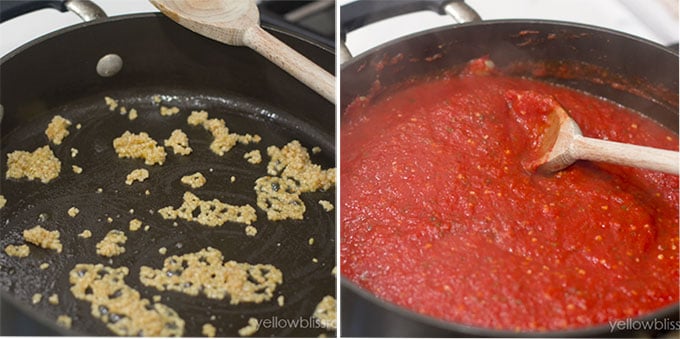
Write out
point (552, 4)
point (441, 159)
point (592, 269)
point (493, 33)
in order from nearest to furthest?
point (592, 269) → point (441, 159) → point (493, 33) → point (552, 4)

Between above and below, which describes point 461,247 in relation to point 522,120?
below

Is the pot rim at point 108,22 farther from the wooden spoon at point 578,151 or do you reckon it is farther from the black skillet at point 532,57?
the wooden spoon at point 578,151

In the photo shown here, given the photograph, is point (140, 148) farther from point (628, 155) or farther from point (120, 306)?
point (628, 155)

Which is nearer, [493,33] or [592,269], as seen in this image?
[592,269]

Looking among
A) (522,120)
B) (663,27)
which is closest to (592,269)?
(522,120)

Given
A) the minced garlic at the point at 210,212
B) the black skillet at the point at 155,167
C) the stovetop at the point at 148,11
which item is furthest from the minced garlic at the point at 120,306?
the stovetop at the point at 148,11

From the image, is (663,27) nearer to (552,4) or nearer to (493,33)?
(552,4)

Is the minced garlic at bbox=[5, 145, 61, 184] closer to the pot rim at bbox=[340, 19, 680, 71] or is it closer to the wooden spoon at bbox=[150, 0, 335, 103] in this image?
the wooden spoon at bbox=[150, 0, 335, 103]
